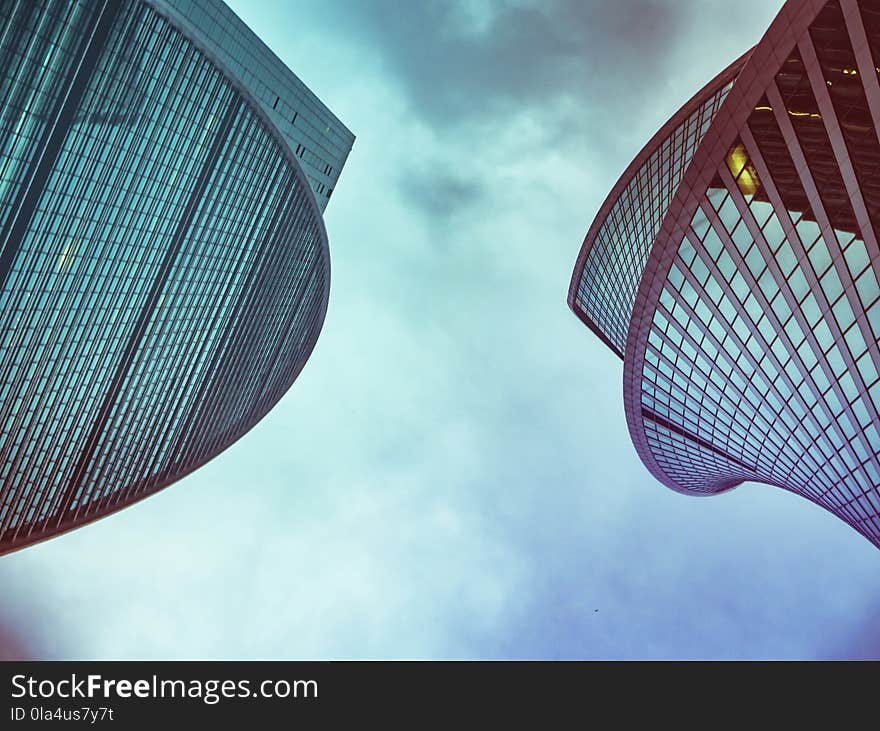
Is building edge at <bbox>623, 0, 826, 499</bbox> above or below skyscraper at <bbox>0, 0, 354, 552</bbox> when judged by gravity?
below

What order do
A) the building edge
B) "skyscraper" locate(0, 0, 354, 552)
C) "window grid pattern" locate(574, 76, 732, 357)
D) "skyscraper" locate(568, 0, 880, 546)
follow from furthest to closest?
"window grid pattern" locate(574, 76, 732, 357)
"skyscraper" locate(0, 0, 354, 552)
"skyscraper" locate(568, 0, 880, 546)
the building edge

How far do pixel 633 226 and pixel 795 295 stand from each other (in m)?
42.6

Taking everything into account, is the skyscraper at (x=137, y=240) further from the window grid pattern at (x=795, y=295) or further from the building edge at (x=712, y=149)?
the window grid pattern at (x=795, y=295)

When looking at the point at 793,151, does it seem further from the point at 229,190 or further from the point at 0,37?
the point at 229,190

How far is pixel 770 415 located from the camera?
47844mm

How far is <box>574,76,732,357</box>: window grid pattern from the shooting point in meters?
64.7

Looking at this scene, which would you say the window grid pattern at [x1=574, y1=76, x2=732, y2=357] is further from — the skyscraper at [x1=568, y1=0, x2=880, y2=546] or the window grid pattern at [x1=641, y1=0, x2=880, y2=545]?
the window grid pattern at [x1=641, y1=0, x2=880, y2=545]

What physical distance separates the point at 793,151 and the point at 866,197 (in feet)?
12.2

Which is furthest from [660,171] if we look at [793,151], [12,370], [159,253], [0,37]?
[12,370]

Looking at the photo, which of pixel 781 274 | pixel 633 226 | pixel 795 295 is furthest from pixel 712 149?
pixel 633 226

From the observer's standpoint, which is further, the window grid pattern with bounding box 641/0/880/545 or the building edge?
the window grid pattern with bounding box 641/0/880/545

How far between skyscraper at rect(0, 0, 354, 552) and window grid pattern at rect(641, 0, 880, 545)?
44697mm

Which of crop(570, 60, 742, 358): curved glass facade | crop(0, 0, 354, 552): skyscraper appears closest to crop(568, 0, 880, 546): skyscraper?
crop(570, 60, 742, 358): curved glass facade

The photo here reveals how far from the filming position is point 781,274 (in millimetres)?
35094
